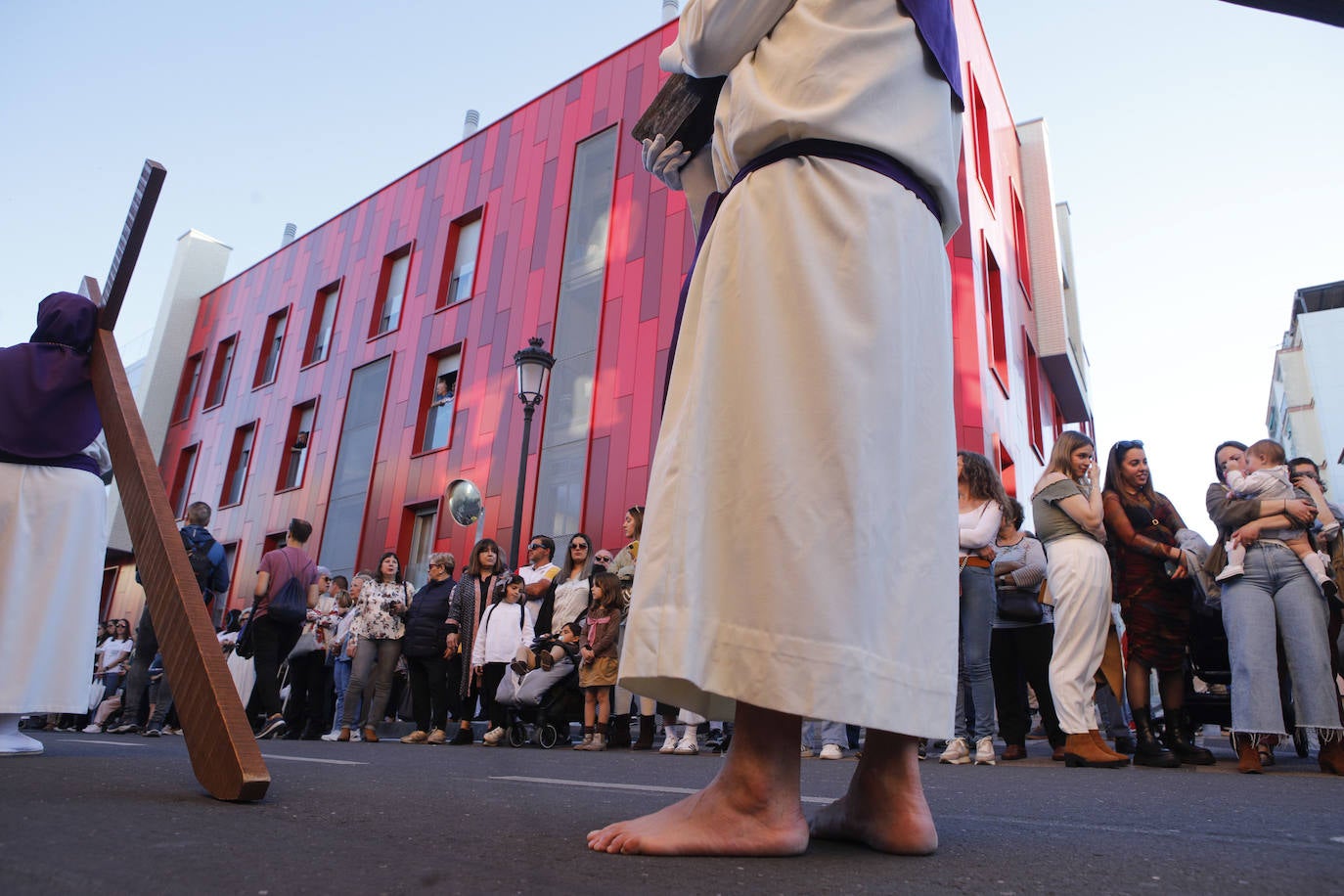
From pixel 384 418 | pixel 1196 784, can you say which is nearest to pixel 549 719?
pixel 1196 784

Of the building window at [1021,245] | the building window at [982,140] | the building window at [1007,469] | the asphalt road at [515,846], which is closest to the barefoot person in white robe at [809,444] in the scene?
the asphalt road at [515,846]

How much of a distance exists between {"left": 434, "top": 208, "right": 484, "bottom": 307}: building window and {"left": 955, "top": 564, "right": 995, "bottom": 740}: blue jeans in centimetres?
1418

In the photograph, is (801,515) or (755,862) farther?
(801,515)

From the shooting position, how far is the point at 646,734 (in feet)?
24.4

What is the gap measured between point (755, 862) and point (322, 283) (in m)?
22.2

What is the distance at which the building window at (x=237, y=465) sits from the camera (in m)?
21.7

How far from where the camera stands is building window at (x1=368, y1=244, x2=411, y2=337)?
19.4m

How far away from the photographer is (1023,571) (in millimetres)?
5848

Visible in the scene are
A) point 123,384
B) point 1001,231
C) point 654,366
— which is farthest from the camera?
point 1001,231

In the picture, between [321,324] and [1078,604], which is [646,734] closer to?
[1078,604]

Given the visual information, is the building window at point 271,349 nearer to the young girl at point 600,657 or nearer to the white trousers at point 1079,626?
the young girl at point 600,657

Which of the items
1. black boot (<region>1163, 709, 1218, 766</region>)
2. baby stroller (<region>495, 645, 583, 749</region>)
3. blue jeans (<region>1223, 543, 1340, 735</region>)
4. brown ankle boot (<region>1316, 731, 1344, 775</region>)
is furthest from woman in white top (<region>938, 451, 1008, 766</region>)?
baby stroller (<region>495, 645, 583, 749</region>)

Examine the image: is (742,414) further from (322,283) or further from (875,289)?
(322,283)

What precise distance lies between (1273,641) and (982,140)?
14067mm
